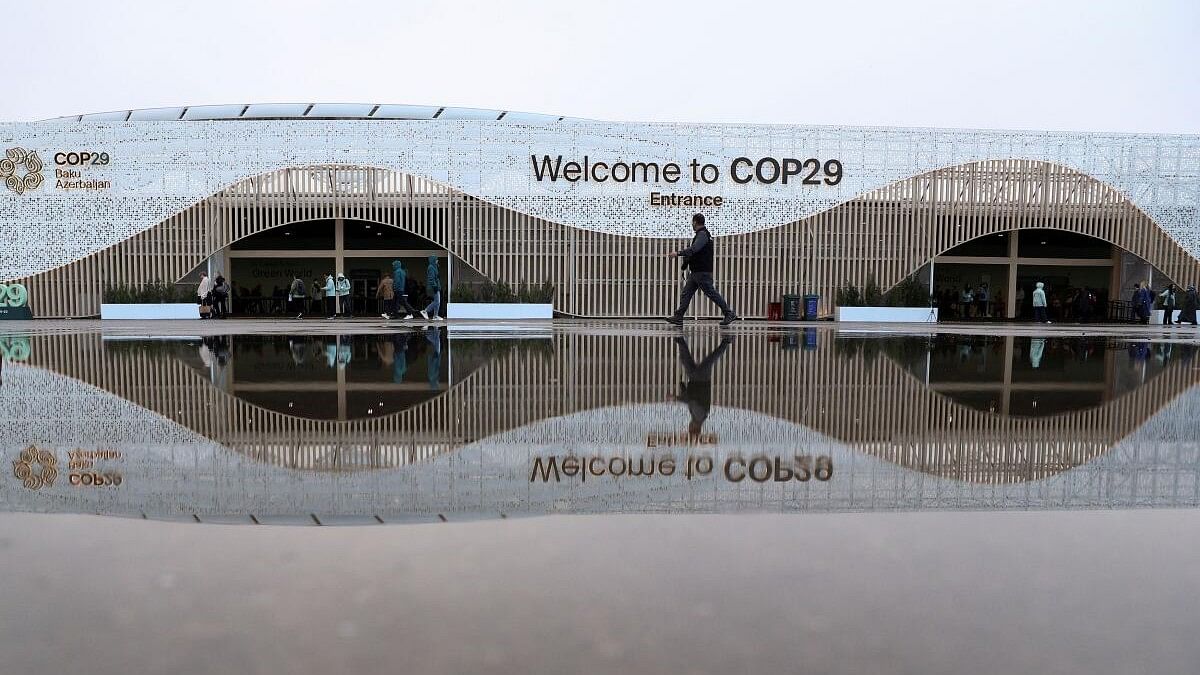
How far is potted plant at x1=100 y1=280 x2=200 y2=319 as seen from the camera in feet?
77.6

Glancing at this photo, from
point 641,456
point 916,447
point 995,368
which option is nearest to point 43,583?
point 641,456

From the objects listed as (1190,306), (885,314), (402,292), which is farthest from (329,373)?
(1190,306)

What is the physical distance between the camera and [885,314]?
80.6ft

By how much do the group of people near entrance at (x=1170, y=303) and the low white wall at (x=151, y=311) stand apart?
90.1 feet

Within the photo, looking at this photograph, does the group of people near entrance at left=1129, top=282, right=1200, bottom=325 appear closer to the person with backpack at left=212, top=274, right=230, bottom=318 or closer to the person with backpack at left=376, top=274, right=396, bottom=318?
the person with backpack at left=376, top=274, right=396, bottom=318

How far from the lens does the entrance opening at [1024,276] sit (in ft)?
102

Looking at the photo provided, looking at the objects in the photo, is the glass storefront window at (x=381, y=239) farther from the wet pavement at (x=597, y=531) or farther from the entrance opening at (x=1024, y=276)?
the wet pavement at (x=597, y=531)

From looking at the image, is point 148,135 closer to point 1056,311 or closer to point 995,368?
point 995,368

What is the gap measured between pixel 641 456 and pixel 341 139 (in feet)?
74.9

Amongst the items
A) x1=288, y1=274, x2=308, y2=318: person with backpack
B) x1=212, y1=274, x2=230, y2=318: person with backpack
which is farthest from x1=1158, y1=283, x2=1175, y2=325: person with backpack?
x1=212, y1=274, x2=230, y2=318: person with backpack

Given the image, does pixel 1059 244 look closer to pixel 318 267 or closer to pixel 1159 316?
pixel 1159 316

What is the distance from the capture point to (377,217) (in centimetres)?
2525

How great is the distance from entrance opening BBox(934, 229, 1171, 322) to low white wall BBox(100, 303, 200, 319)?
2466 centimetres

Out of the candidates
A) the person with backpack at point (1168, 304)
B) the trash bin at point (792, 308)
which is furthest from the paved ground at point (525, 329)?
the person with backpack at point (1168, 304)
